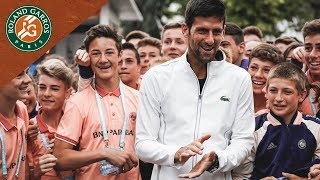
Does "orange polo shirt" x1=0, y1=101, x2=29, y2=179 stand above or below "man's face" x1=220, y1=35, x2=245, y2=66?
below

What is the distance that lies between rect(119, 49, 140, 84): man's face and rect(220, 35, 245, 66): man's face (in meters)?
1.04

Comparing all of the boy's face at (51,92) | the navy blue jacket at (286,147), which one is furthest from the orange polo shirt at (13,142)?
the navy blue jacket at (286,147)

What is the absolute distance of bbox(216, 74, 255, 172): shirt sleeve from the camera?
14.6 feet

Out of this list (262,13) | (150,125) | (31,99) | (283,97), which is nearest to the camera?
(150,125)

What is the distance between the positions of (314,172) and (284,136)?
0.38 metres

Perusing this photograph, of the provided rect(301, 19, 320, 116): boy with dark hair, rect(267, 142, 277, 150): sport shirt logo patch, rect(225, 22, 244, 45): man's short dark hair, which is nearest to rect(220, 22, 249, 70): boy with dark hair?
rect(225, 22, 244, 45): man's short dark hair

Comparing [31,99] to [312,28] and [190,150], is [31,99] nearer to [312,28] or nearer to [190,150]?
[312,28]

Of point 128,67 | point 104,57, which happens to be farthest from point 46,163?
point 128,67

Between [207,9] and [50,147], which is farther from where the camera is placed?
[50,147]

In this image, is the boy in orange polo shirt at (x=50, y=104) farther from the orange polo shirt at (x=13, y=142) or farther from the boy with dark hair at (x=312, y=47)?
the boy with dark hair at (x=312, y=47)

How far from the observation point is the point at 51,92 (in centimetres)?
583

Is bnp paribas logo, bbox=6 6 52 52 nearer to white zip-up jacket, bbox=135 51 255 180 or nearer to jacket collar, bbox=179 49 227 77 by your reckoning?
white zip-up jacket, bbox=135 51 255 180

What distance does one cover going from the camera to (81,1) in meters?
3.09

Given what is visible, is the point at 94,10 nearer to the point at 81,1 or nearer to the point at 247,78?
the point at 81,1
